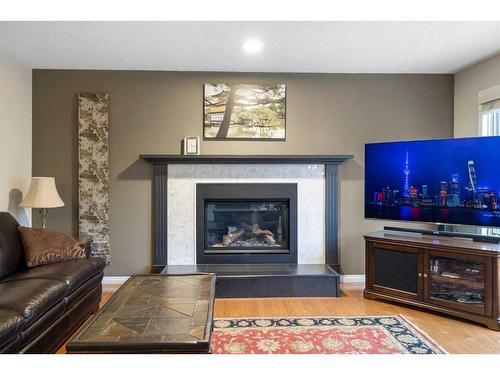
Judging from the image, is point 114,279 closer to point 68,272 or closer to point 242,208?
point 68,272

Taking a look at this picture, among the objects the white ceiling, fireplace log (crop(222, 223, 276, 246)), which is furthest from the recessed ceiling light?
fireplace log (crop(222, 223, 276, 246))

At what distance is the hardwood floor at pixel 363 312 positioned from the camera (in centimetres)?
236

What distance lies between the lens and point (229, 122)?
375 cm

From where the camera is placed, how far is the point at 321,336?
2.40 metres

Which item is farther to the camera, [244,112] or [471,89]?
[244,112]

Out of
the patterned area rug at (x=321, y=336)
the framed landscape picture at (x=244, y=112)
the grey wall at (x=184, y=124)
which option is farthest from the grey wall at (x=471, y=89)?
the patterned area rug at (x=321, y=336)

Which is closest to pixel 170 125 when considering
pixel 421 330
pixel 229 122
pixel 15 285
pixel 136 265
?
pixel 229 122

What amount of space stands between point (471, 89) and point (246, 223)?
285cm

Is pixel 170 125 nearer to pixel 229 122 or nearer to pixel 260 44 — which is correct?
pixel 229 122

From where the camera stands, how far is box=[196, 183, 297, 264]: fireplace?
12.3 feet

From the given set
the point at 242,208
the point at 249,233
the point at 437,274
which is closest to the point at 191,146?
the point at 242,208

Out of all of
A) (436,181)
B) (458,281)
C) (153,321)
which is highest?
(436,181)

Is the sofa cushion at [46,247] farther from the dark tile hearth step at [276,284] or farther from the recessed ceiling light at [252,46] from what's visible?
the recessed ceiling light at [252,46]

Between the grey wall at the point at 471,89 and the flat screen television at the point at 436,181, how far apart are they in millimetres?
828
